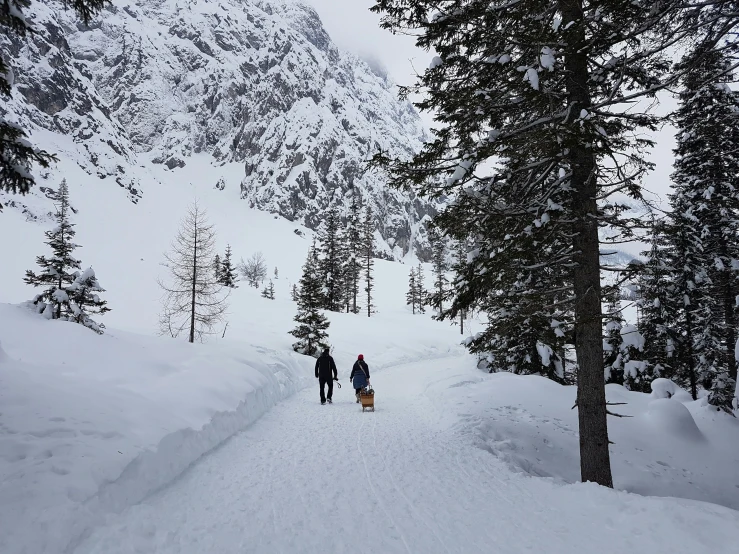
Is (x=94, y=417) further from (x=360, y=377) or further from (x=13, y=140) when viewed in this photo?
(x=360, y=377)

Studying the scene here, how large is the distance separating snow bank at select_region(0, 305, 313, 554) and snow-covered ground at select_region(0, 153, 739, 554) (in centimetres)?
3

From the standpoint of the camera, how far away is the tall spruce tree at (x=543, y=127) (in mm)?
5895

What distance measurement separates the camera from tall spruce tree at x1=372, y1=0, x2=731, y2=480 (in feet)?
19.3

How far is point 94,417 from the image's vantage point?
21.1ft

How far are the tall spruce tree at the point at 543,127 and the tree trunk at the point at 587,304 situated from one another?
18 mm

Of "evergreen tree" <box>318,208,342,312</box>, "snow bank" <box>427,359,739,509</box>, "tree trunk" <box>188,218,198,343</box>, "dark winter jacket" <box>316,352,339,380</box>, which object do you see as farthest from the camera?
"evergreen tree" <box>318,208,342,312</box>

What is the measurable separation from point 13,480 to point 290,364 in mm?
15409

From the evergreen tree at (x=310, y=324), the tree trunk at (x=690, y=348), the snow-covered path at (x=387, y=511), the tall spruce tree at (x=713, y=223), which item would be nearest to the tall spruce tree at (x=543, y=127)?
the snow-covered path at (x=387, y=511)

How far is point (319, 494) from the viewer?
576cm

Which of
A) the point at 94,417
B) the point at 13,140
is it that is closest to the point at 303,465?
the point at 94,417

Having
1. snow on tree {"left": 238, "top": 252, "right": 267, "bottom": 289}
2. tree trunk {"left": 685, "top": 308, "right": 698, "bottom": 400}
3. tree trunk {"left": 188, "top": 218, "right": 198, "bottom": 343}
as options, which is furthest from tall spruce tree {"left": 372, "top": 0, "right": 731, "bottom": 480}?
snow on tree {"left": 238, "top": 252, "right": 267, "bottom": 289}

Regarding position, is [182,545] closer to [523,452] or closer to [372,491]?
[372,491]

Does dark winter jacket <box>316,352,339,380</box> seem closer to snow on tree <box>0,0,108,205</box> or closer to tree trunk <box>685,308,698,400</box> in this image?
snow on tree <box>0,0,108,205</box>

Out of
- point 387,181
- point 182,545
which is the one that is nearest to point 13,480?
point 182,545
